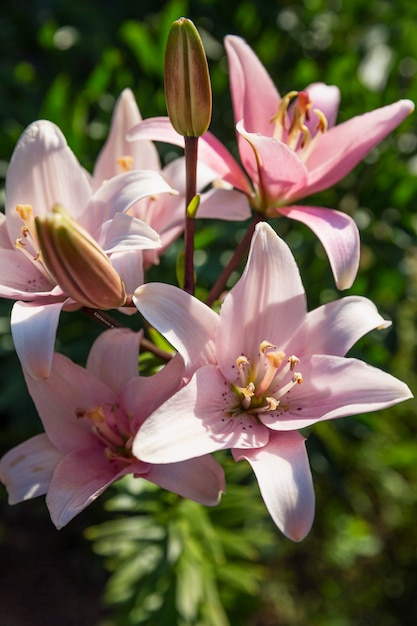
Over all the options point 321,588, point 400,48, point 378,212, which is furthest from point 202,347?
point 321,588

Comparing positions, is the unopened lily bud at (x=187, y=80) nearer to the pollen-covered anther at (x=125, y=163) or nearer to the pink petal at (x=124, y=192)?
the pink petal at (x=124, y=192)

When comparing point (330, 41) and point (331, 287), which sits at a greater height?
point (330, 41)

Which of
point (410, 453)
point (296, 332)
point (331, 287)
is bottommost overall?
point (410, 453)

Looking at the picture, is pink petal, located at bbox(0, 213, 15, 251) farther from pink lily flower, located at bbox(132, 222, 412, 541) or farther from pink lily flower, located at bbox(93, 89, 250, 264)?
pink lily flower, located at bbox(132, 222, 412, 541)

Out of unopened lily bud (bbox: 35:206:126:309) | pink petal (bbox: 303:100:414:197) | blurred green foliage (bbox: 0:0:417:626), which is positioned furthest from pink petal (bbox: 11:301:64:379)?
blurred green foliage (bbox: 0:0:417:626)

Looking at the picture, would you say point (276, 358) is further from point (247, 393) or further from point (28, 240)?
point (28, 240)

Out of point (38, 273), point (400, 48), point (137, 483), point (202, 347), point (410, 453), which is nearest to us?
point (202, 347)

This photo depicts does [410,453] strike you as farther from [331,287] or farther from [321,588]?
[331,287]
